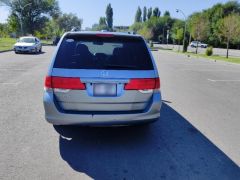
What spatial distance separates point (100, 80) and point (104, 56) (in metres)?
0.61

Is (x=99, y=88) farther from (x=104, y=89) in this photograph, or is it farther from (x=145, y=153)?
(x=145, y=153)

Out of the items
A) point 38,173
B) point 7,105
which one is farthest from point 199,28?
point 38,173

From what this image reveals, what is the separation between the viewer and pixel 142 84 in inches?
172

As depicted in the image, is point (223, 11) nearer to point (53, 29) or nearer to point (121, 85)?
point (53, 29)

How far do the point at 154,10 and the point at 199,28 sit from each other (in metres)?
90.2

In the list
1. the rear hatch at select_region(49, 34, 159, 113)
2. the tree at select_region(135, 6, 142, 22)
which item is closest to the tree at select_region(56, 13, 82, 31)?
the tree at select_region(135, 6, 142, 22)

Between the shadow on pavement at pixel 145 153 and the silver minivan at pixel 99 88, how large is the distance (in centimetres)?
47

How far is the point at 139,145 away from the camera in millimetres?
4719

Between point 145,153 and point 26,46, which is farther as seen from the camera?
point 26,46

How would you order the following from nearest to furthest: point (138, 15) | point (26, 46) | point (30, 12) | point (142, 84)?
point (142, 84), point (26, 46), point (30, 12), point (138, 15)

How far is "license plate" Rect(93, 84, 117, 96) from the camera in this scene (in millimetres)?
4250

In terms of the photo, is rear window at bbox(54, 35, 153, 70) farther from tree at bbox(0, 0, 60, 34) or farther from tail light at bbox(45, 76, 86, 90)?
tree at bbox(0, 0, 60, 34)

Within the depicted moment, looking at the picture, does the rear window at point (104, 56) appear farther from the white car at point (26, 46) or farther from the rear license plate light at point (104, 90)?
the white car at point (26, 46)

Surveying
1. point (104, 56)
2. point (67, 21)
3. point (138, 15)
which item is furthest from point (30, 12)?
point (138, 15)
